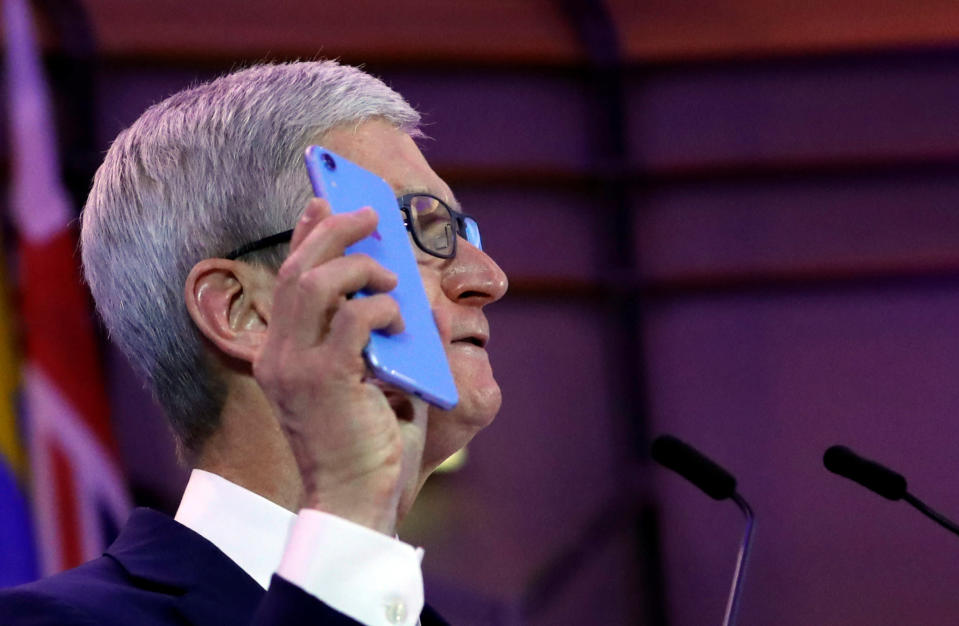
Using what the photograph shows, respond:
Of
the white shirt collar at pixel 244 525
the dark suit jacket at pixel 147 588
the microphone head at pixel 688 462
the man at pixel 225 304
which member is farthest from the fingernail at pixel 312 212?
the microphone head at pixel 688 462

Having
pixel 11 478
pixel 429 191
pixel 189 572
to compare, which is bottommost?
pixel 11 478

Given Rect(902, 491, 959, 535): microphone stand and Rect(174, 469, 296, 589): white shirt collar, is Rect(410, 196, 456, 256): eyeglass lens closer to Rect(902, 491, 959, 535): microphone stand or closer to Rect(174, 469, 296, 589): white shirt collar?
Rect(174, 469, 296, 589): white shirt collar

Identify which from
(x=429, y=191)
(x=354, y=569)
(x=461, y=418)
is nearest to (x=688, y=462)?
(x=461, y=418)

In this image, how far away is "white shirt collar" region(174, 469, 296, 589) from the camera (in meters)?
1.23

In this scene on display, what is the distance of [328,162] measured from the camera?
977 mm

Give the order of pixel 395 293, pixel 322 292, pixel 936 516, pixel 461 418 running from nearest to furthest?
pixel 322 292 < pixel 395 293 < pixel 461 418 < pixel 936 516

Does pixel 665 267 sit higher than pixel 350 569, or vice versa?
pixel 350 569

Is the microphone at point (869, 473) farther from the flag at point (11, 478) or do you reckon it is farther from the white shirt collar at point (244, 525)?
the flag at point (11, 478)

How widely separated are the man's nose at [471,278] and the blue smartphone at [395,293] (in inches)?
10.0

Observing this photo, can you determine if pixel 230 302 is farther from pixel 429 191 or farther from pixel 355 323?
pixel 355 323

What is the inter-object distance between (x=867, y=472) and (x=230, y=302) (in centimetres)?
85

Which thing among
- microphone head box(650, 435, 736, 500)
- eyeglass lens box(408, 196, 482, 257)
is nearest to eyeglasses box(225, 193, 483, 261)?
eyeglass lens box(408, 196, 482, 257)

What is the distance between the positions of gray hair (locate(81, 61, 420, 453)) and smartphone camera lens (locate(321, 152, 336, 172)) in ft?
0.93

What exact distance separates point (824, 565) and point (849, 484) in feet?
0.81
